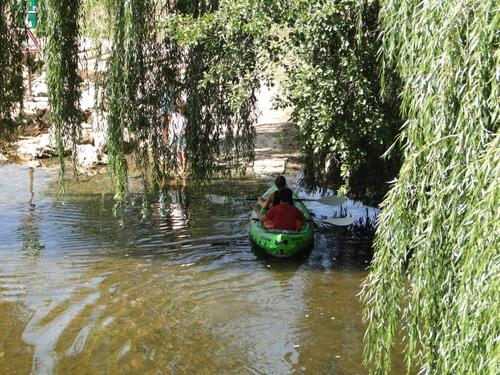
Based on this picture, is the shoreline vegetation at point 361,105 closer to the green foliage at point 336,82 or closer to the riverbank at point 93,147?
the green foliage at point 336,82

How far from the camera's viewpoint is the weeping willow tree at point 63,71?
6.69 m

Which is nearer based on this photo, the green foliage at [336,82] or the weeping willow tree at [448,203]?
the weeping willow tree at [448,203]

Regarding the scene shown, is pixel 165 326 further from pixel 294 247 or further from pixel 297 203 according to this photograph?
pixel 297 203

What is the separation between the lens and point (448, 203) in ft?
11.1

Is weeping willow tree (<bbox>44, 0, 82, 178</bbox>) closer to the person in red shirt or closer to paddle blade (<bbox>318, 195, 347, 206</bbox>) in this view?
the person in red shirt

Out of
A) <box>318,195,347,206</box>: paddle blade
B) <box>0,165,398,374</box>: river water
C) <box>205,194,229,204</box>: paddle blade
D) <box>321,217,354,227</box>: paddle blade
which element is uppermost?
<box>318,195,347,206</box>: paddle blade

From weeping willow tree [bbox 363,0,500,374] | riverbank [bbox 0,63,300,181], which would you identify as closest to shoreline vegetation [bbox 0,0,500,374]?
weeping willow tree [bbox 363,0,500,374]

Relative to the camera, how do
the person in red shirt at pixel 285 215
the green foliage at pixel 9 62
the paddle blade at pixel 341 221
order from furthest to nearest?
the paddle blade at pixel 341 221
the person in red shirt at pixel 285 215
the green foliage at pixel 9 62

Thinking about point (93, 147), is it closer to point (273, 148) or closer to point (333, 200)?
point (273, 148)

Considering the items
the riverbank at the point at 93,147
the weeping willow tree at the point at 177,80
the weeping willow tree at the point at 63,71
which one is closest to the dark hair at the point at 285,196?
the weeping willow tree at the point at 177,80

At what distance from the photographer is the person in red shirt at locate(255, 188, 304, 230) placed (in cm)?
1003

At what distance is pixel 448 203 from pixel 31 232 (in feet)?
29.8

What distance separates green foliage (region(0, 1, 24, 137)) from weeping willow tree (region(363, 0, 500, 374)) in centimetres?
467

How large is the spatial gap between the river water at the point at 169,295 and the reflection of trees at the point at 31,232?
2 centimetres
